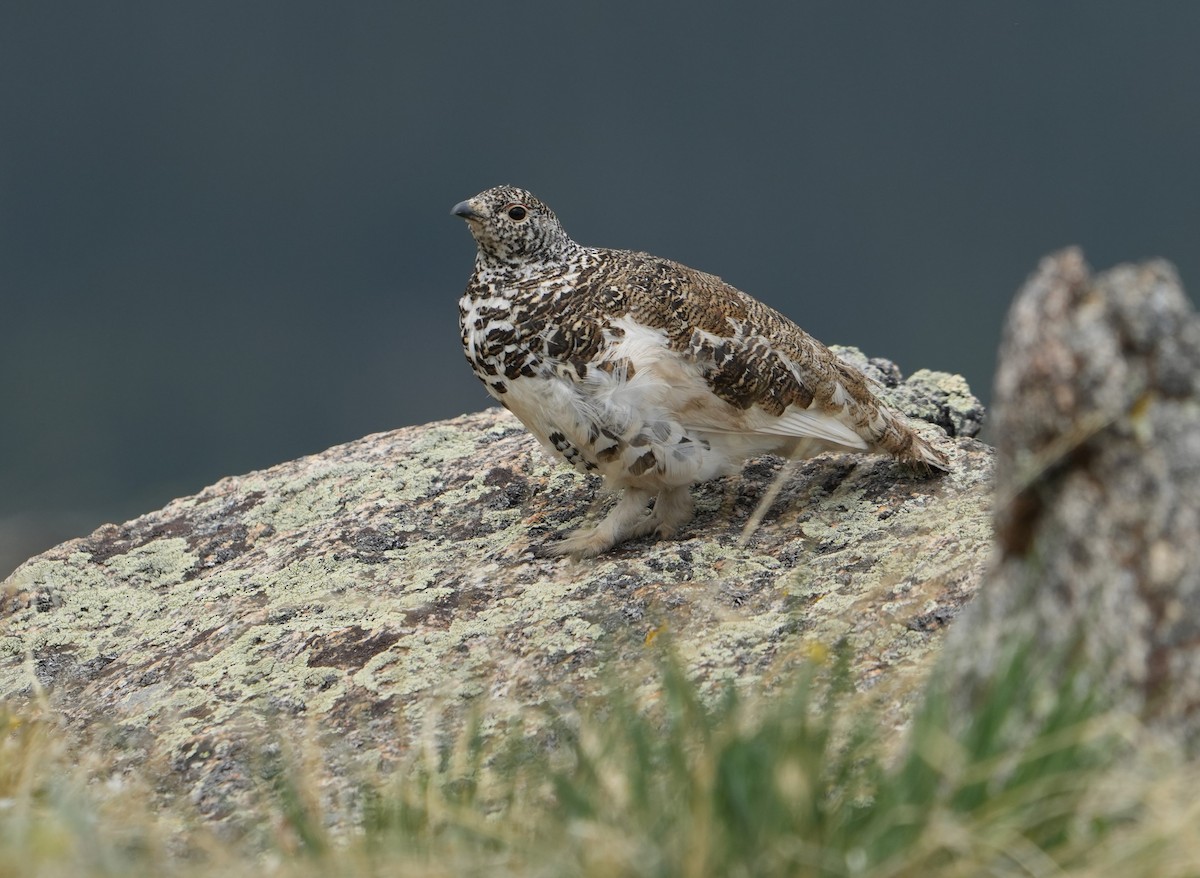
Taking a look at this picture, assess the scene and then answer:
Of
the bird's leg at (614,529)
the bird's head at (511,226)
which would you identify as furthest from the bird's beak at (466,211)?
the bird's leg at (614,529)

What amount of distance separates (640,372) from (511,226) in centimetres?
91

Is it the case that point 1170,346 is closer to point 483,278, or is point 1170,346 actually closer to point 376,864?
point 376,864

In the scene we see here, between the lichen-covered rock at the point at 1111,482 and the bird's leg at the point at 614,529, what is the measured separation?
2.97 meters

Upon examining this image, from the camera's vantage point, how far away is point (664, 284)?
5.60 m

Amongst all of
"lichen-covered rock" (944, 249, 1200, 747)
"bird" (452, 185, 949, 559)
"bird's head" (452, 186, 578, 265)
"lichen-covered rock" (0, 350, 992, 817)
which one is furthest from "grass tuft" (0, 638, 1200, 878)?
"bird's head" (452, 186, 578, 265)

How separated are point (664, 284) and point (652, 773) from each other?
10.5ft

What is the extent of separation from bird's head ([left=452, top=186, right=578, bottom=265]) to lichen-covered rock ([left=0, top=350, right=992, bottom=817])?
1.18 m

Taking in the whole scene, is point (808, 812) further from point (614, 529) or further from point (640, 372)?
point (614, 529)

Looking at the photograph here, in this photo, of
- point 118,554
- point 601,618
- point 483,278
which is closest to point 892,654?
point 601,618

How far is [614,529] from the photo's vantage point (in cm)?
559

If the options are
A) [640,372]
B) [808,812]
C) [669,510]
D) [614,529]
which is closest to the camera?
[808,812]

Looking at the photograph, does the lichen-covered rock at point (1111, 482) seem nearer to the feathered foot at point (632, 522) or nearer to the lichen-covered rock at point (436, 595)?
the lichen-covered rock at point (436, 595)

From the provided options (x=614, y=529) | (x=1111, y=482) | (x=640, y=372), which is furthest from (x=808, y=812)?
(x=614, y=529)

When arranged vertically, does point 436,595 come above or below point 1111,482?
above
